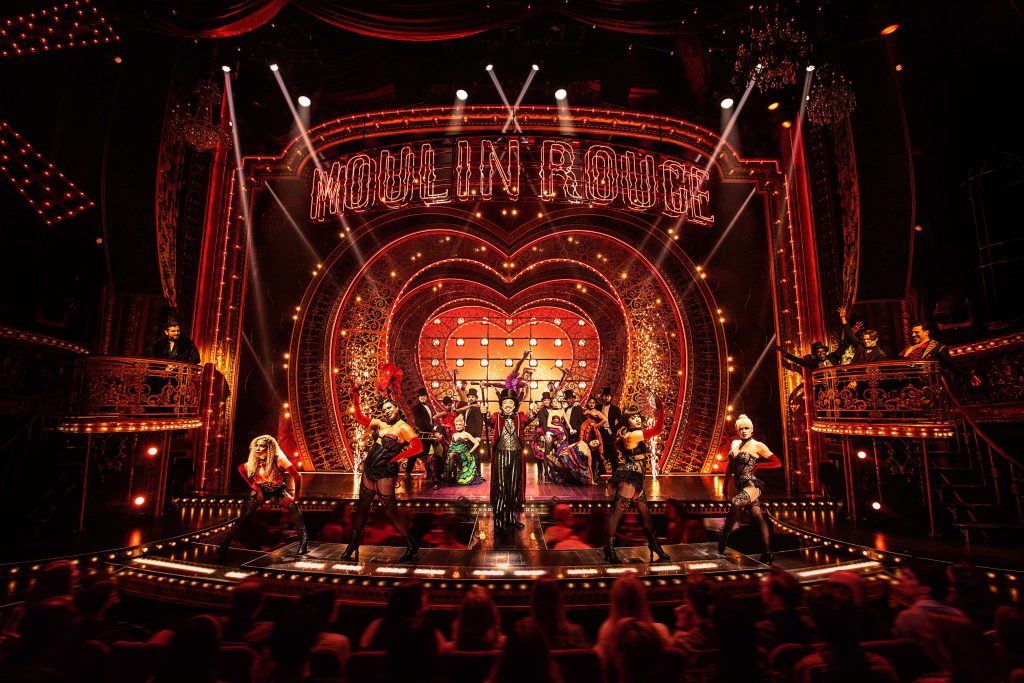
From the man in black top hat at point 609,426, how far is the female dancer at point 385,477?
13.5ft

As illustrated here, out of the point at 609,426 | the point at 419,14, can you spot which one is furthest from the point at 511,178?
the point at 609,426

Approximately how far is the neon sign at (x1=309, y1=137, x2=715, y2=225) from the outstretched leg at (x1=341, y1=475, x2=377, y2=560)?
5775 millimetres


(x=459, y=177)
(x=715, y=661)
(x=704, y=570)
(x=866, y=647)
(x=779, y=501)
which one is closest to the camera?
(x=715, y=661)

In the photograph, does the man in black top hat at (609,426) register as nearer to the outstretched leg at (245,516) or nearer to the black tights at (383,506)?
the black tights at (383,506)

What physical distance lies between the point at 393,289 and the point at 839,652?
9.13 m

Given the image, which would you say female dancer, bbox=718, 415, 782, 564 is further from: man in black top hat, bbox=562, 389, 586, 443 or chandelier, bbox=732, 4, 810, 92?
chandelier, bbox=732, 4, 810, 92

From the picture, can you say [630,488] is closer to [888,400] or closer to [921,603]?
[921,603]

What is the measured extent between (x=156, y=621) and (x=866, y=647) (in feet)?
15.5

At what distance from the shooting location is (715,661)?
187 cm

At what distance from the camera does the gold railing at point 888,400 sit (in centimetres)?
545

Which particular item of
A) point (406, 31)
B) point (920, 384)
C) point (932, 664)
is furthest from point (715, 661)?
point (406, 31)

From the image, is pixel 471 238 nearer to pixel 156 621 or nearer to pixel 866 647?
pixel 156 621

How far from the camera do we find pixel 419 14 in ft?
19.4

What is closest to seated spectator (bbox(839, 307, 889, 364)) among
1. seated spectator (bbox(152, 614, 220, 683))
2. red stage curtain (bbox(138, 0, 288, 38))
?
seated spectator (bbox(152, 614, 220, 683))
